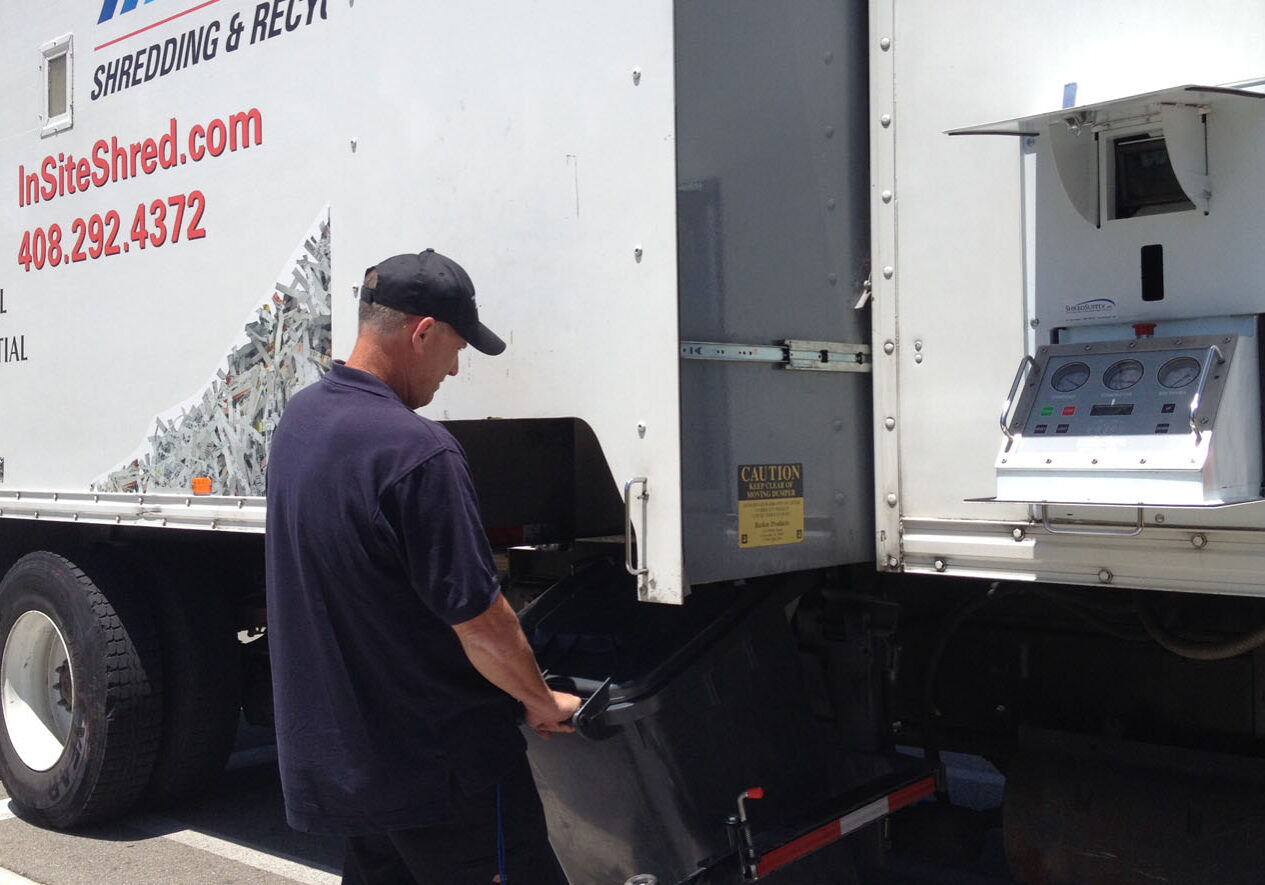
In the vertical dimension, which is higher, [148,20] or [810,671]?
[148,20]

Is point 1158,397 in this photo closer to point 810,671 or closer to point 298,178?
point 810,671

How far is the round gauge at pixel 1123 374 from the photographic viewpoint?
98.7 inches

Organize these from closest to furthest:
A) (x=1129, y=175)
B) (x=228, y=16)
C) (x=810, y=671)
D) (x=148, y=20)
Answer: (x=1129, y=175)
(x=810, y=671)
(x=228, y=16)
(x=148, y=20)

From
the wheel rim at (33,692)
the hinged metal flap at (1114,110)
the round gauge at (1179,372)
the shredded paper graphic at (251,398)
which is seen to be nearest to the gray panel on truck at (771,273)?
the hinged metal flap at (1114,110)

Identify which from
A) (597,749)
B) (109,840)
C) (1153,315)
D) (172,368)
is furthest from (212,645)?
(1153,315)

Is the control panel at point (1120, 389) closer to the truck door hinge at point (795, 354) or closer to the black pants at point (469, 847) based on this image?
the truck door hinge at point (795, 354)

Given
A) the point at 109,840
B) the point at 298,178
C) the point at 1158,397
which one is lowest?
the point at 109,840

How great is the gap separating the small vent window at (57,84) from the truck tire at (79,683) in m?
1.68

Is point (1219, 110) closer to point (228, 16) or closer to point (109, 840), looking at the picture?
point (228, 16)

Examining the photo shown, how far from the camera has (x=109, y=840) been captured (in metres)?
5.20

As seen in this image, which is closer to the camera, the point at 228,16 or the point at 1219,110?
the point at 1219,110

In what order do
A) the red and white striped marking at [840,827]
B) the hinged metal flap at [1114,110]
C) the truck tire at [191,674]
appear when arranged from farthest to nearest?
1. the truck tire at [191,674]
2. the red and white striped marking at [840,827]
3. the hinged metal flap at [1114,110]

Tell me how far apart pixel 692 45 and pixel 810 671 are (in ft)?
5.15

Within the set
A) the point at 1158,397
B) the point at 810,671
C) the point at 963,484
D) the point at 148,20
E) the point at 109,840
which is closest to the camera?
the point at 1158,397
